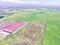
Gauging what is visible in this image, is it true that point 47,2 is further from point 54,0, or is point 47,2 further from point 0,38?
point 0,38

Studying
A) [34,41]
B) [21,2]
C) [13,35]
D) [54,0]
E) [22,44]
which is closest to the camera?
[22,44]

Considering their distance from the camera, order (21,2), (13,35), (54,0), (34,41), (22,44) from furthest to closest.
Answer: (54,0) < (21,2) < (13,35) < (34,41) < (22,44)

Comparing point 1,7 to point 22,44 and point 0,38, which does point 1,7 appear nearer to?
point 0,38

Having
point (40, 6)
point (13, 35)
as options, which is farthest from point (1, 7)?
point (13, 35)

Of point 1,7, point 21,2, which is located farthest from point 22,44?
point 21,2

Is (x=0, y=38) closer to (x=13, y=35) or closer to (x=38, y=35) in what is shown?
(x=13, y=35)

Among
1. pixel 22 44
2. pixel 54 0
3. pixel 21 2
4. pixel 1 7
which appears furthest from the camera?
pixel 54 0

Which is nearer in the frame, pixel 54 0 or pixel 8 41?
pixel 8 41

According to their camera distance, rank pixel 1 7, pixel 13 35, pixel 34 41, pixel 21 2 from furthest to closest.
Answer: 1. pixel 21 2
2. pixel 1 7
3. pixel 13 35
4. pixel 34 41

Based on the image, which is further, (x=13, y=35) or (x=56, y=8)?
(x=56, y=8)
